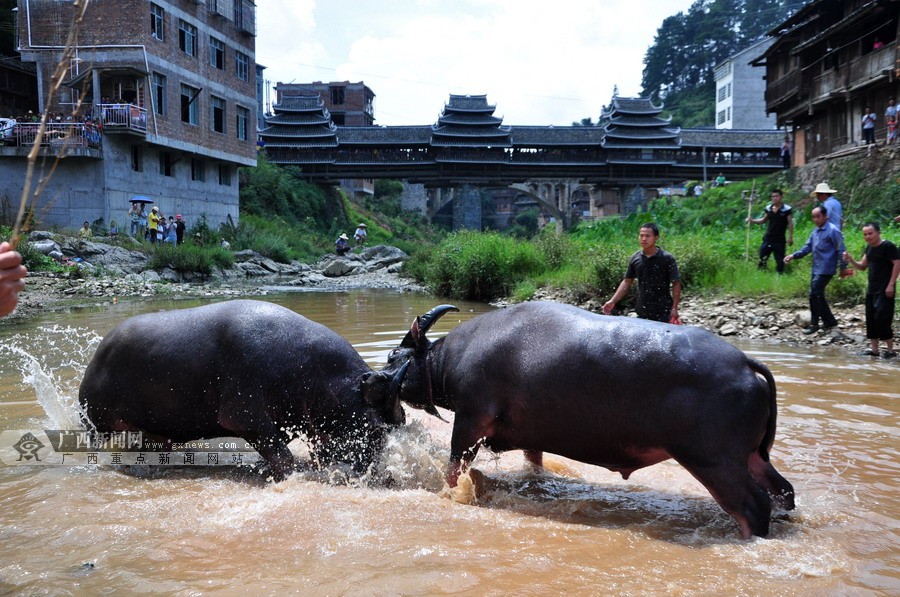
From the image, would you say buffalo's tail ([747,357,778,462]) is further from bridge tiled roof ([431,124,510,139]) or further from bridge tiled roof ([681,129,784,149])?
bridge tiled roof ([681,129,784,149])

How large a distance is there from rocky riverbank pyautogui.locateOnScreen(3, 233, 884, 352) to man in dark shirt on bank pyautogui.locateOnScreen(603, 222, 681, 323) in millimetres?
4115

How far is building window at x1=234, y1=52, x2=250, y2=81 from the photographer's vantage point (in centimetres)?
3566

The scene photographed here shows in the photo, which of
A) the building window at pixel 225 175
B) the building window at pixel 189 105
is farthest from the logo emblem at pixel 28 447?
the building window at pixel 225 175

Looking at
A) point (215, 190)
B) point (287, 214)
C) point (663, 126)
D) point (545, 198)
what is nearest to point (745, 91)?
point (663, 126)

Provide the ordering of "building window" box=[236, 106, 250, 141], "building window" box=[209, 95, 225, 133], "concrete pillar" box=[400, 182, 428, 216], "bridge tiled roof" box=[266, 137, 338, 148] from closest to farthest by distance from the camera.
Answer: "building window" box=[209, 95, 225, 133]
"building window" box=[236, 106, 250, 141]
"bridge tiled roof" box=[266, 137, 338, 148]
"concrete pillar" box=[400, 182, 428, 216]

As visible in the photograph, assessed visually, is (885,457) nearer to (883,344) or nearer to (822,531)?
(822,531)

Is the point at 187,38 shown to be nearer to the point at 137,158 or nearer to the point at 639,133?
the point at 137,158

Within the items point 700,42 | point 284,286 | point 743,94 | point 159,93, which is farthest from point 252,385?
point 700,42

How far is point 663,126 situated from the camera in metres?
53.6

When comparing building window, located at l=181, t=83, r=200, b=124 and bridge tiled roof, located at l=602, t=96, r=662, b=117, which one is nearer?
building window, located at l=181, t=83, r=200, b=124

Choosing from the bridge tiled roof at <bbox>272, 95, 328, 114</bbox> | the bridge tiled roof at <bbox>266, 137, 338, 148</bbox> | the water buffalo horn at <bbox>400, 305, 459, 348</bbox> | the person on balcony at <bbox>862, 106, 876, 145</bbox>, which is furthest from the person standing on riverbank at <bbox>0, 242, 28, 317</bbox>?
the bridge tiled roof at <bbox>272, 95, 328, 114</bbox>

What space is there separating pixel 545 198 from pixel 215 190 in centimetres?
3454

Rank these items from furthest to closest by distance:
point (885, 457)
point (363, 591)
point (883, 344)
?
point (883, 344), point (885, 457), point (363, 591)

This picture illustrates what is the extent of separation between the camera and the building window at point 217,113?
110 ft
